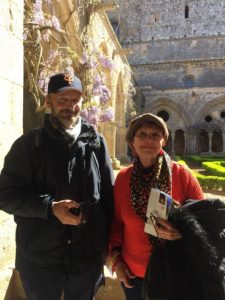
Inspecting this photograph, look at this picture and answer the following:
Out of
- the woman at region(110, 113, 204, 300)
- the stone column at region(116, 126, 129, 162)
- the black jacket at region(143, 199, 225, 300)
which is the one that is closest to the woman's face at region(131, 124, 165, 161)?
the woman at region(110, 113, 204, 300)

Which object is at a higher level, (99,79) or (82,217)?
(99,79)

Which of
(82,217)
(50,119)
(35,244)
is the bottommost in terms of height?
(35,244)

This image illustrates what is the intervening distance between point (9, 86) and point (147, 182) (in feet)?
5.46

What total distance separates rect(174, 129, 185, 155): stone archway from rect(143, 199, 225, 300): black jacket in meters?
26.1

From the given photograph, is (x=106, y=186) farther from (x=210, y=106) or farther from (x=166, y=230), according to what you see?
(x=210, y=106)

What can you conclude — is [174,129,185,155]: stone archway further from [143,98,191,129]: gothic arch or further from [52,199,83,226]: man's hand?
[52,199,83,226]: man's hand

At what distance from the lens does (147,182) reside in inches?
73.9

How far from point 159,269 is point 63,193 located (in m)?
0.63

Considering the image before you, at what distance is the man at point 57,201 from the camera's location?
5.94 ft

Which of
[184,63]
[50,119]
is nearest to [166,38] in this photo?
[184,63]

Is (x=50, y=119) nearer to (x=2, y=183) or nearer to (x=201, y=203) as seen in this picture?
(x=2, y=183)

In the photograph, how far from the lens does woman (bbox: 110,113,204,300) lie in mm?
1859

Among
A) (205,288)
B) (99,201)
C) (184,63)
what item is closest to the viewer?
(205,288)

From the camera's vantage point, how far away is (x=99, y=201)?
1.99 metres
